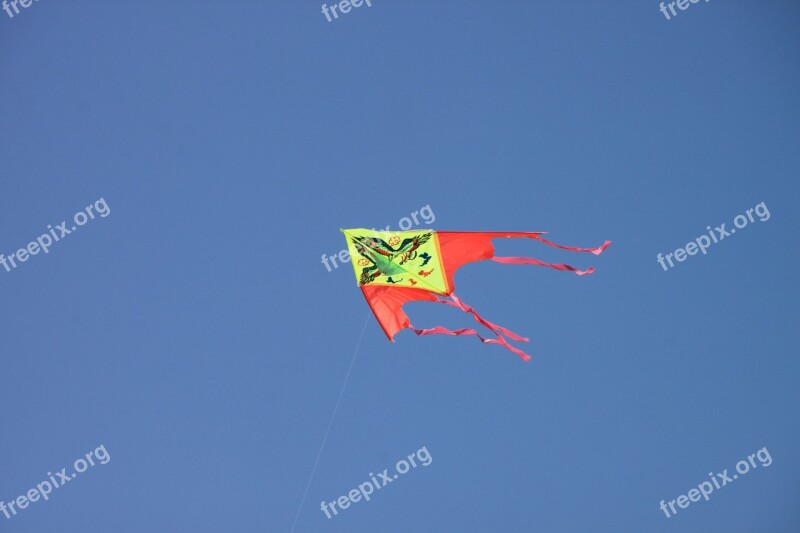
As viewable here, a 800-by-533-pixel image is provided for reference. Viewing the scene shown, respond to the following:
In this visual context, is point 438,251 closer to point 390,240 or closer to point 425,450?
point 390,240

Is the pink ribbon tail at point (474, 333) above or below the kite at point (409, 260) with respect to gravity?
below

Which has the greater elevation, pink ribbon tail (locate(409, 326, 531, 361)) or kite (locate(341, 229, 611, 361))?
kite (locate(341, 229, 611, 361))

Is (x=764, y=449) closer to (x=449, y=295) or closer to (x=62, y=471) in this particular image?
(x=449, y=295)

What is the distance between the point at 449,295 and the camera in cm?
1845

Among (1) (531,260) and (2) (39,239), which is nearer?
(1) (531,260)

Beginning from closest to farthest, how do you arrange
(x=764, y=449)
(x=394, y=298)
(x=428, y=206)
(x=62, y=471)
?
(x=394, y=298) < (x=428, y=206) < (x=62, y=471) < (x=764, y=449)

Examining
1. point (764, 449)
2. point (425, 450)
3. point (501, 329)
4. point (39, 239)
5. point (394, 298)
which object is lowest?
point (764, 449)

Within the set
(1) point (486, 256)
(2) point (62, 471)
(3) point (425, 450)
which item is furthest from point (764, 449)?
(2) point (62, 471)

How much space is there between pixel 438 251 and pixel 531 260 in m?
2.03

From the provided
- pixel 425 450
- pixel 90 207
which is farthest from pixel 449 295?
pixel 90 207

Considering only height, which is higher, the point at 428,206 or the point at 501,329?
the point at 428,206

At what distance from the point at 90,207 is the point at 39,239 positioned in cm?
115

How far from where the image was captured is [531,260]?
670 inches

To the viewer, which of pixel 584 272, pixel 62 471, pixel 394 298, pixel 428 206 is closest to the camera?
pixel 584 272
